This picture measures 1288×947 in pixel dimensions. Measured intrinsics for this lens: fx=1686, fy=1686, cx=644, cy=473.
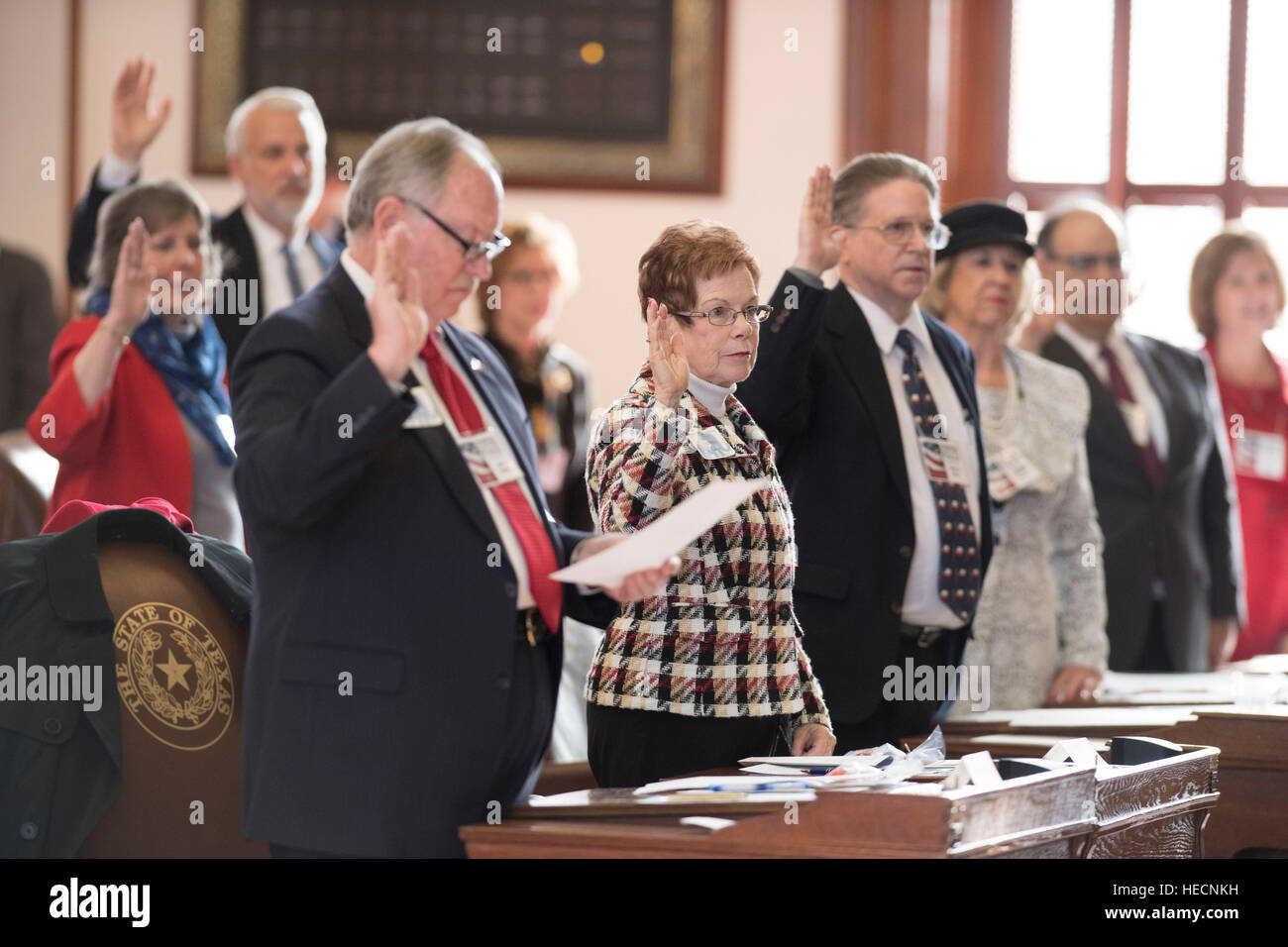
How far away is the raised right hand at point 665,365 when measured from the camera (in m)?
2.46

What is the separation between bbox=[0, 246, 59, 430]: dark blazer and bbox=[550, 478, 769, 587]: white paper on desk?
416cm

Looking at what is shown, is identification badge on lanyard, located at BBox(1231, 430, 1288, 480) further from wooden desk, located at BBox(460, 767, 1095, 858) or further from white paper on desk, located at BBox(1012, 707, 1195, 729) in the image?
wooden desk, located at BBox(460, 767, 1095, 858)

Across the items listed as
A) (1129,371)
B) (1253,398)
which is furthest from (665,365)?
(1253,398)

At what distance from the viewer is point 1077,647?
3.86 m

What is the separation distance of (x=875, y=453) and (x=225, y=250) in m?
1.82

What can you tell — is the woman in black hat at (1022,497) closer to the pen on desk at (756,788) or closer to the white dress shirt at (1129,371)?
the white dress shirt at (1129,371)

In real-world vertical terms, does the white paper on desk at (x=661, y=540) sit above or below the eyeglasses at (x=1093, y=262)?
below

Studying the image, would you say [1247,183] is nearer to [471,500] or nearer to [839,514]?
[839,514]

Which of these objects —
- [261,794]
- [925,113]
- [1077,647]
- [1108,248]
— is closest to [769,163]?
[925,113]

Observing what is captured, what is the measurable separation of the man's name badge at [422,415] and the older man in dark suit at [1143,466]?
9.22 feet

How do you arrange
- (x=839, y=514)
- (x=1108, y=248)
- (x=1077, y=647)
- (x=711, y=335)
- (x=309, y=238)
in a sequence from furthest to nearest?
(x=1108, y=248)
(x=309, y=238)
(x=1077, y=647)
(x=839, y=514)
(x=711, y=335)

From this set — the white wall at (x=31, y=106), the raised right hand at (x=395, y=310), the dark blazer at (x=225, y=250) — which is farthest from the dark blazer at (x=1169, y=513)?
the white wall at (x=31, y=106)

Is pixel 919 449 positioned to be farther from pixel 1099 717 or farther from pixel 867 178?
pixel 1099 717
